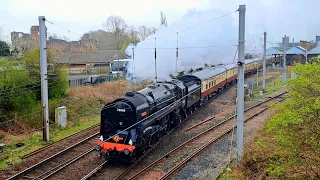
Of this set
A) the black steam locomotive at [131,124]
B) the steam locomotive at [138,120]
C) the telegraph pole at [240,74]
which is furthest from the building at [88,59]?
the telegraph pole at [240,74]

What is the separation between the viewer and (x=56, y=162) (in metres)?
14.3

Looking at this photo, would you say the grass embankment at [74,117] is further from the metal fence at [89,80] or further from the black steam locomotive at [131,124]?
the black steam locomotive at [131,124]

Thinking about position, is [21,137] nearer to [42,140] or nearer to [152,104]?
[42,140]

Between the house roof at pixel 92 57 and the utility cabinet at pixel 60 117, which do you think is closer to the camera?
the utility cabinet at pixel 60 117

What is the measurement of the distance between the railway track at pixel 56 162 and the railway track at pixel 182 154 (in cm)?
301

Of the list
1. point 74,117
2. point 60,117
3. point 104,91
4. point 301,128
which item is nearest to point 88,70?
point 104,91

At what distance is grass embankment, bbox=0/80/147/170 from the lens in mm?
15571

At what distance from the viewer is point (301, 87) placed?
8320 millimetres

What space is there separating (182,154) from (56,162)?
570 centimetres

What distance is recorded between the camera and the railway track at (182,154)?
41.3 ft

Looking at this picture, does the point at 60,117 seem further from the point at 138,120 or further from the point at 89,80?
the point at 89,80

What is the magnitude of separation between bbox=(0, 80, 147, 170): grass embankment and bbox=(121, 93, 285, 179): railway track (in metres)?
6.10

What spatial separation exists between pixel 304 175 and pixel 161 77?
1642 cm

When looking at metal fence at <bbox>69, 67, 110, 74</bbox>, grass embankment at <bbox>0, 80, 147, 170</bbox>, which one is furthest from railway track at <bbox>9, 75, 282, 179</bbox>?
metal fence at <bbox>69, 67, 110, 74</bbox>
